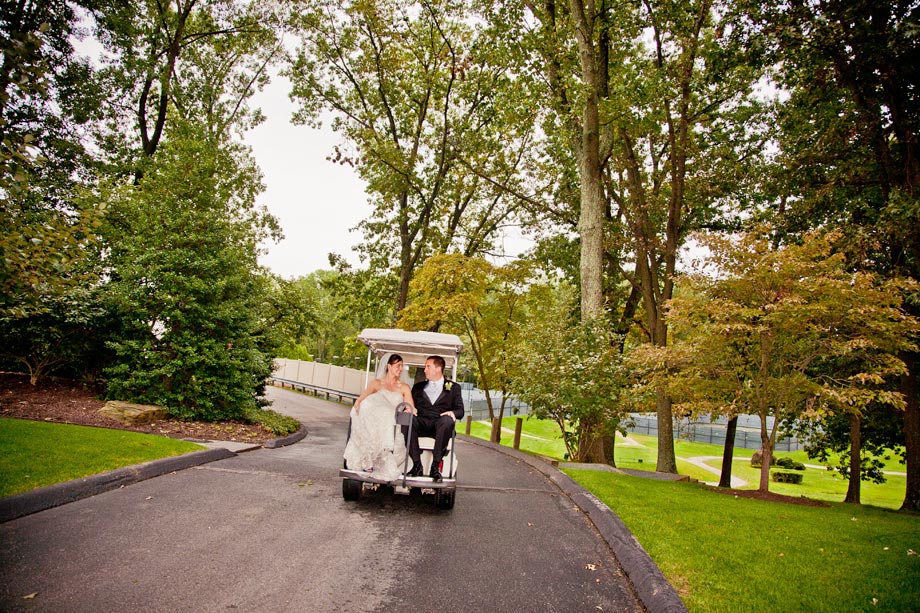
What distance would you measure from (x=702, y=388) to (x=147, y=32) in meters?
21.9

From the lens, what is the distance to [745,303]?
377 inches

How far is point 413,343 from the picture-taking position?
7230 millimetres

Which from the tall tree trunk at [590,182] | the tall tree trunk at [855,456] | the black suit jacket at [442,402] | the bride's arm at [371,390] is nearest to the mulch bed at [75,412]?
the bride's arm at [371,390]

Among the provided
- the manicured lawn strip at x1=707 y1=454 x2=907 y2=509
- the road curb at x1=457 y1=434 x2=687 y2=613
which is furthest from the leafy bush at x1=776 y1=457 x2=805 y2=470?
the road curb at x1=457 y1=434 x2=687 y2=613

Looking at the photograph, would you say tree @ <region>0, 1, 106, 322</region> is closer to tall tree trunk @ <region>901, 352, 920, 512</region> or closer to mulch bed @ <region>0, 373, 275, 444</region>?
mulch bed @ <region>0, 373, 275, 444</region>

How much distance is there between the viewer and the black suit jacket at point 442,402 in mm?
6637

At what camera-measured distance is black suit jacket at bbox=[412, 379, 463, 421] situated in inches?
261

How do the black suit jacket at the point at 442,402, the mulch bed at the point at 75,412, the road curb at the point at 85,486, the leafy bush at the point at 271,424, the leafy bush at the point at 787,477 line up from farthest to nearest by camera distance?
the leafy bush at the point at 787,477
the leafy bush at the point at 271,424
the mulch bed at the point at 75,412
the black suit jacket at the point at 442,402
the road curb at the point at 85,486

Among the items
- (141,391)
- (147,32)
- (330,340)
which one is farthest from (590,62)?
(330,340)

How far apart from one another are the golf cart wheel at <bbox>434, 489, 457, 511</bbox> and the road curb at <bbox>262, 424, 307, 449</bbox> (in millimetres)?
5601

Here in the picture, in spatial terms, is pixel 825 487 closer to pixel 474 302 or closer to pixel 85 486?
pixel 474 302

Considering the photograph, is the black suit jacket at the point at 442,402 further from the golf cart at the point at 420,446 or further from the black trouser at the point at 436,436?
the golf cart at the point at 420,446

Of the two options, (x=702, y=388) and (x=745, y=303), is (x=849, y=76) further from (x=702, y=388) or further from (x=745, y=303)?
(x=702, y=388)

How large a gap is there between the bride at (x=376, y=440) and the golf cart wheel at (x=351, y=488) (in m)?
0.39
